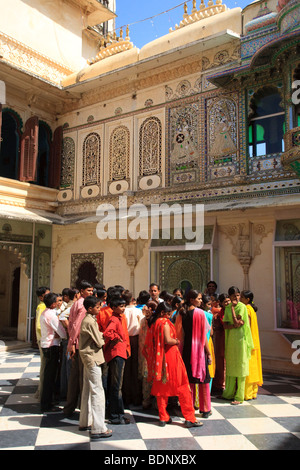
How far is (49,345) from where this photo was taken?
500 cm

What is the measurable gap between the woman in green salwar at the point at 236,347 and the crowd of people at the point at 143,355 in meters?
0.01

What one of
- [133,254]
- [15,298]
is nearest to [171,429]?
[133,254]

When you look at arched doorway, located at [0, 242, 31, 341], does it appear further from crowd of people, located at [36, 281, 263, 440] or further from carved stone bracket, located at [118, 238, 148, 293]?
crowd of people, located at [36, 281, 263, 440]

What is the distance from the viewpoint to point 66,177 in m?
11.3

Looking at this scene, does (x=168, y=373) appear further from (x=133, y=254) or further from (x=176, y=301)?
(x=133, y=254)

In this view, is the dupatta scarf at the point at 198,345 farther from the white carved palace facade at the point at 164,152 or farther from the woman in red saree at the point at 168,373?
the white carved palace facade at the point at 164,152

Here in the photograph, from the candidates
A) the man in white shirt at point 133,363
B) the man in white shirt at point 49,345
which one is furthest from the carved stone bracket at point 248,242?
the man in white shirt at point 49,345

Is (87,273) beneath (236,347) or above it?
above

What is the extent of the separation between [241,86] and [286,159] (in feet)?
7.13

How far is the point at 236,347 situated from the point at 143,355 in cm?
129

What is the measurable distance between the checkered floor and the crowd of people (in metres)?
0.14

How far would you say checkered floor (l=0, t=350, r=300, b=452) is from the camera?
12.8 feet
